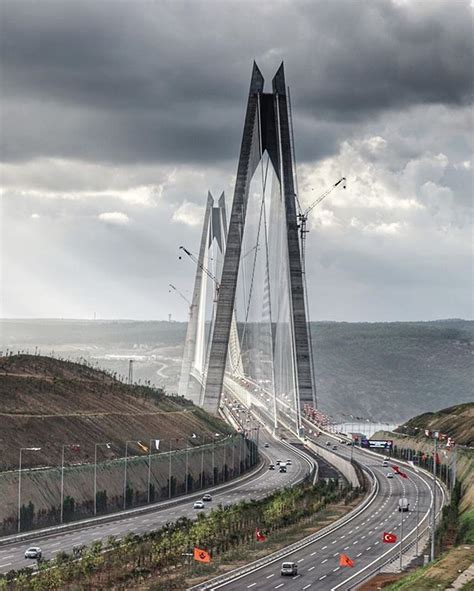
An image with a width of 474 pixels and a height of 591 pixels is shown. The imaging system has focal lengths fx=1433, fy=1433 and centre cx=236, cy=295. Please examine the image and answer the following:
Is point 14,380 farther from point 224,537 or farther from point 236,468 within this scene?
point 224,537

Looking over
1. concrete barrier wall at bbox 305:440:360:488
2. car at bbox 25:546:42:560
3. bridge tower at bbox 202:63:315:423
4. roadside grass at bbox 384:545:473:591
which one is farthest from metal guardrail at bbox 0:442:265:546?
bridge tower at bbox 202:63:315:423

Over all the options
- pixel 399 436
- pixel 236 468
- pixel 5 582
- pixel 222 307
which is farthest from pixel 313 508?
pixel 399 436

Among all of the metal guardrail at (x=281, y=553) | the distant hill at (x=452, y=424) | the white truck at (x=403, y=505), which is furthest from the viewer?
the distant hill at (x=452, y=424)

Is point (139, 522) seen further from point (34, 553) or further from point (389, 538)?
point (389, 538)

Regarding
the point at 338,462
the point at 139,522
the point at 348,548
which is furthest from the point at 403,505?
the point at 338,462

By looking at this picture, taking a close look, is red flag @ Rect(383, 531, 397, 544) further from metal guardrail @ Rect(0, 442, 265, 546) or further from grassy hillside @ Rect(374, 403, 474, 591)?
metal guardrail @ Rect(0, 442, 265, 546)

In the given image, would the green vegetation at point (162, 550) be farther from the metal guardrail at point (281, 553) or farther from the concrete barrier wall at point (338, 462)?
the concrete barrier wall at point (338, 462)

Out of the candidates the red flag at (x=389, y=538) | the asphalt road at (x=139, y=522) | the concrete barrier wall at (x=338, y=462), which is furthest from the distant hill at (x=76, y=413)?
the red flag at (x=389, y=538)
